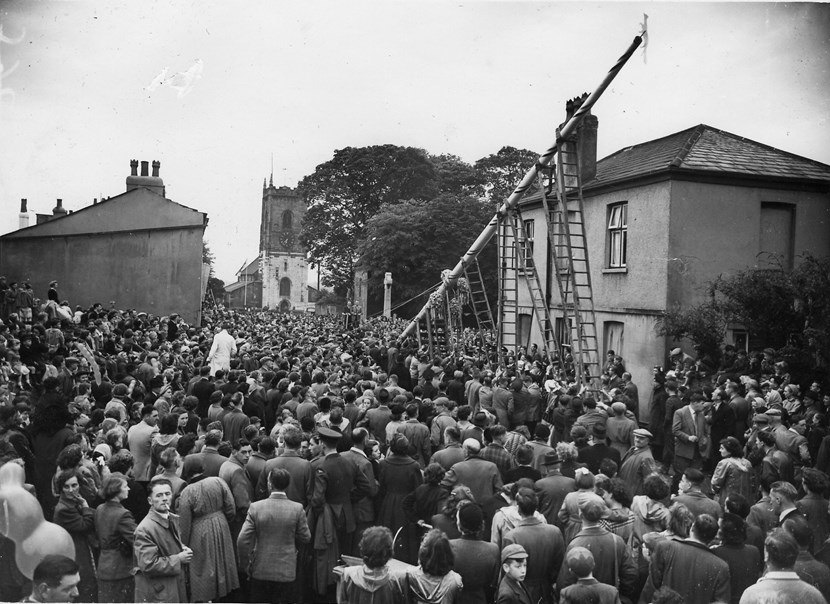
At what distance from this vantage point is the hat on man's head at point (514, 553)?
16.4ft

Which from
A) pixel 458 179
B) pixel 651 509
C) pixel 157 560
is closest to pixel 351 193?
pixel 458 179

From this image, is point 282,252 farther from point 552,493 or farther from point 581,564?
point 581,564

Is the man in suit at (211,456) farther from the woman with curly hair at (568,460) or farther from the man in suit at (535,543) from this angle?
the woman with curly hair at (568,460)

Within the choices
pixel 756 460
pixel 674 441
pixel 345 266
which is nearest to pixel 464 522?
pixel 756 460

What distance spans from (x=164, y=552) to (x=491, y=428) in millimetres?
3934

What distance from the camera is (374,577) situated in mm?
4684

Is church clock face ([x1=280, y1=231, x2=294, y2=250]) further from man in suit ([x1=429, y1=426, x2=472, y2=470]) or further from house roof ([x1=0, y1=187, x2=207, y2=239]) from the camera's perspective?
man in suit ([x1=429, y1=426, x2=472, y2=470])

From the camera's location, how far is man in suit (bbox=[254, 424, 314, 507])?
6.99 m

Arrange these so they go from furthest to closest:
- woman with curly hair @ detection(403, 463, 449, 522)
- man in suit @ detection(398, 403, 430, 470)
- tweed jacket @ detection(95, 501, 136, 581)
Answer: man in suit @ detection(398, 403, 430, 470), woman with curly hair @ detection(403, 463, 449, 522), tweed jacket @ detection(95, 501, 136, 581)

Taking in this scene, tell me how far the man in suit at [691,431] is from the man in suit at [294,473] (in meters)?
5.95

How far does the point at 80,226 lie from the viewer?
988 inches

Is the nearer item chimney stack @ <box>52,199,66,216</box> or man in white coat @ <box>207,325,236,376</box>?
man in white coat @ <box>207,325,236,376</box>

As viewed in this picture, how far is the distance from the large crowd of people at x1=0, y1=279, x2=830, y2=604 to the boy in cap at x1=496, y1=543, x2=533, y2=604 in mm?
16

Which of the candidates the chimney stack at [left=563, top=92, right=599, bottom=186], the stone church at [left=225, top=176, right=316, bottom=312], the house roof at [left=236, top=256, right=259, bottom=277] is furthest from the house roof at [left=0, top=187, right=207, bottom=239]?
the house roof at [left=236, top=256, right=259, bottom=277]
